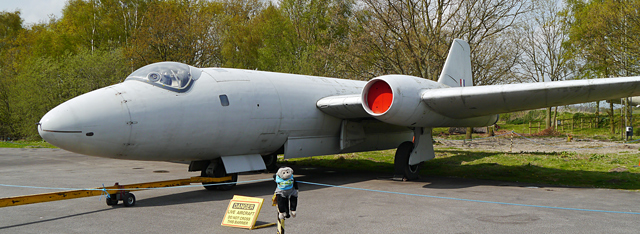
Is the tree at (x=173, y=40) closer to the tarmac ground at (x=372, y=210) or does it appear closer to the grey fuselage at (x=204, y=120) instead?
the tarmac ground at (x=372, y=210)

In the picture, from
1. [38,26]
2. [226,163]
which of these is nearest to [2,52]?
[38,26]

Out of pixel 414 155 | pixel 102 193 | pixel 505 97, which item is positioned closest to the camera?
pixel 102 193

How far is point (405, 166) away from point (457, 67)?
390cm

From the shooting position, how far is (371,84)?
9148 millimetres

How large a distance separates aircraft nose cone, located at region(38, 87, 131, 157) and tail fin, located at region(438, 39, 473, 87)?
8436 millimetres

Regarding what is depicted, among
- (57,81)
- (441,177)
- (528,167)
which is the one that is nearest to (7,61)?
(57,81)

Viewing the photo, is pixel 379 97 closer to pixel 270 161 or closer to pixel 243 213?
pixel 243 213

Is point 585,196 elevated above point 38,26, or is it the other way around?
point 38,26

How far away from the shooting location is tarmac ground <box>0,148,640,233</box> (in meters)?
5.56

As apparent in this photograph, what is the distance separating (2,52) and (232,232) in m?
51.0

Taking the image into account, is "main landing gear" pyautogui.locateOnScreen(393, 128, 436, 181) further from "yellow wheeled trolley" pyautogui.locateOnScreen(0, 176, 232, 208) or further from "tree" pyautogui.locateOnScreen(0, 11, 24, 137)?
"tree" pyautogui.locateOnScreen(0, 11, 24, 137)

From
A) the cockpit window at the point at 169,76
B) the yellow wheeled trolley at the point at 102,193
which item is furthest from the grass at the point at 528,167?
the yellow wheeled trolley at the point at 102,193

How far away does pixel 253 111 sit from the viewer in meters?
8.66

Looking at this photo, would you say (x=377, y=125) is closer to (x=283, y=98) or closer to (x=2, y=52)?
(x=283, y=98)
